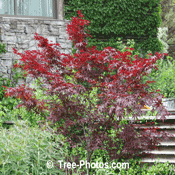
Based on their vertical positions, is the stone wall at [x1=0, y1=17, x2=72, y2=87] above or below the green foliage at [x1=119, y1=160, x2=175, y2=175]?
above

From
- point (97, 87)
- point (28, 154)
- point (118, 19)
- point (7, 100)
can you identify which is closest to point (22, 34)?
point (7, 100)

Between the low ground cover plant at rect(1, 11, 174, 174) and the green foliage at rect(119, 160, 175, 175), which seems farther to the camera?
the green foliage at rect(119, 160, 175, 175)

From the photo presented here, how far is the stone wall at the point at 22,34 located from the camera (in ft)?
19.3

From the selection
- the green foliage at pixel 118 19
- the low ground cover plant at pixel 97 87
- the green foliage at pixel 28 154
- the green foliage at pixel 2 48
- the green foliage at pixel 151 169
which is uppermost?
the green foliage at pixel 118 19

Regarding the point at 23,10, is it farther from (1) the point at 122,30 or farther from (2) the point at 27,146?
(2) the point at 27,146

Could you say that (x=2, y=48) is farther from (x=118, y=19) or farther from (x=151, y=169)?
(x=151, y=169)

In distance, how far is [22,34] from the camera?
609 centimetres

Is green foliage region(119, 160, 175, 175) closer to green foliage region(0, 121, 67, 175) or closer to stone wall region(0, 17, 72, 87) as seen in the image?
green foliage region(0, 121, 67, 175)

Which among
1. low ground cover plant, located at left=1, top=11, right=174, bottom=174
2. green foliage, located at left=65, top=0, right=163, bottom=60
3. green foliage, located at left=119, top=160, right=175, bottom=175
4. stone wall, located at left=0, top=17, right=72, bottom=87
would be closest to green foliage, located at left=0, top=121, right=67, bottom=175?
low ground cover plant, located at left=1, top=11, right=174, bottom=174

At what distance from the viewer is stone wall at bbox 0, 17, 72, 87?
19.3ft

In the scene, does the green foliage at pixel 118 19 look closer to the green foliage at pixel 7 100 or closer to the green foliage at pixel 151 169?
the green foliage at pixel 7 100

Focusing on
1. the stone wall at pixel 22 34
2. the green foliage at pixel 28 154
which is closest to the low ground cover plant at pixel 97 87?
the green foliage at pixel 28 154

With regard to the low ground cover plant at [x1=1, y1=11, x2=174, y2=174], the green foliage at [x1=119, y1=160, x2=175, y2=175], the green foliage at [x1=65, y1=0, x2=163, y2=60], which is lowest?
the green foliage at [x1=119, y1=160, x2=175, y2=175]

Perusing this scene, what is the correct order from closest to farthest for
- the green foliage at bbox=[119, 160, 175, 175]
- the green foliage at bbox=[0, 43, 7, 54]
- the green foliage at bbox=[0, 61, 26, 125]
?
the green foliage at bbox=[119, 160, 175, 175] → the green foliage at bbox=[0, 61, 26, 125] → the green foliage at bbox=[0, 43, 7, 54]
